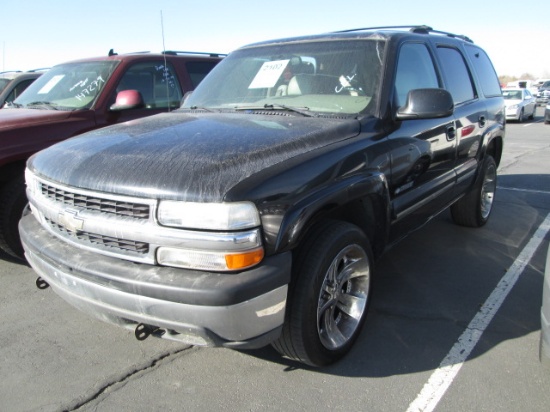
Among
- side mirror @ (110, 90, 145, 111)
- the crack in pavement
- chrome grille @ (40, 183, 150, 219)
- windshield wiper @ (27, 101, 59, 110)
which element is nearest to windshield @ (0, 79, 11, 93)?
windshield wiper @ (27, 101, 59, 110)

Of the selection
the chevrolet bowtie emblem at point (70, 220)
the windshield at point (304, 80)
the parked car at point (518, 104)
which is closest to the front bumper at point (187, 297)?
the chevrolet bowtie emblem at point (70, 220)

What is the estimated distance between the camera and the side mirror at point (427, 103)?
3109 millimetres

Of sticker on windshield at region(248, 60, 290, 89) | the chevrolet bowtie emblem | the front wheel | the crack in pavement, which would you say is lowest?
the front wheel

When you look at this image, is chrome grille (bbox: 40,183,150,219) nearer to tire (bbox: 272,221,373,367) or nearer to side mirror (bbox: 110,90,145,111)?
tire (bbox: 272,221,373,367)

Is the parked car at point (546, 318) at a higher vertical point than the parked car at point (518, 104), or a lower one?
higher

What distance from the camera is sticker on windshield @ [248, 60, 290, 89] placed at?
3650 millimetres

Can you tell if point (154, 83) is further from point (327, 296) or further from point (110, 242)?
point (327, 296)

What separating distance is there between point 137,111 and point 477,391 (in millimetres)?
4204

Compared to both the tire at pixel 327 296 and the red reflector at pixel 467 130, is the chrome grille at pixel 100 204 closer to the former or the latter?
the tire at pixel 327 296

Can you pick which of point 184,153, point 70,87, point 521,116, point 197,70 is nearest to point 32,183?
point 184,153

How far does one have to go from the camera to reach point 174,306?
2.17 m

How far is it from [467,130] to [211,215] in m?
3.14

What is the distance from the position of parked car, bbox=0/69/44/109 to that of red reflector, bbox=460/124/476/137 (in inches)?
259

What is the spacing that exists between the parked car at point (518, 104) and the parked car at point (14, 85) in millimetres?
17899
